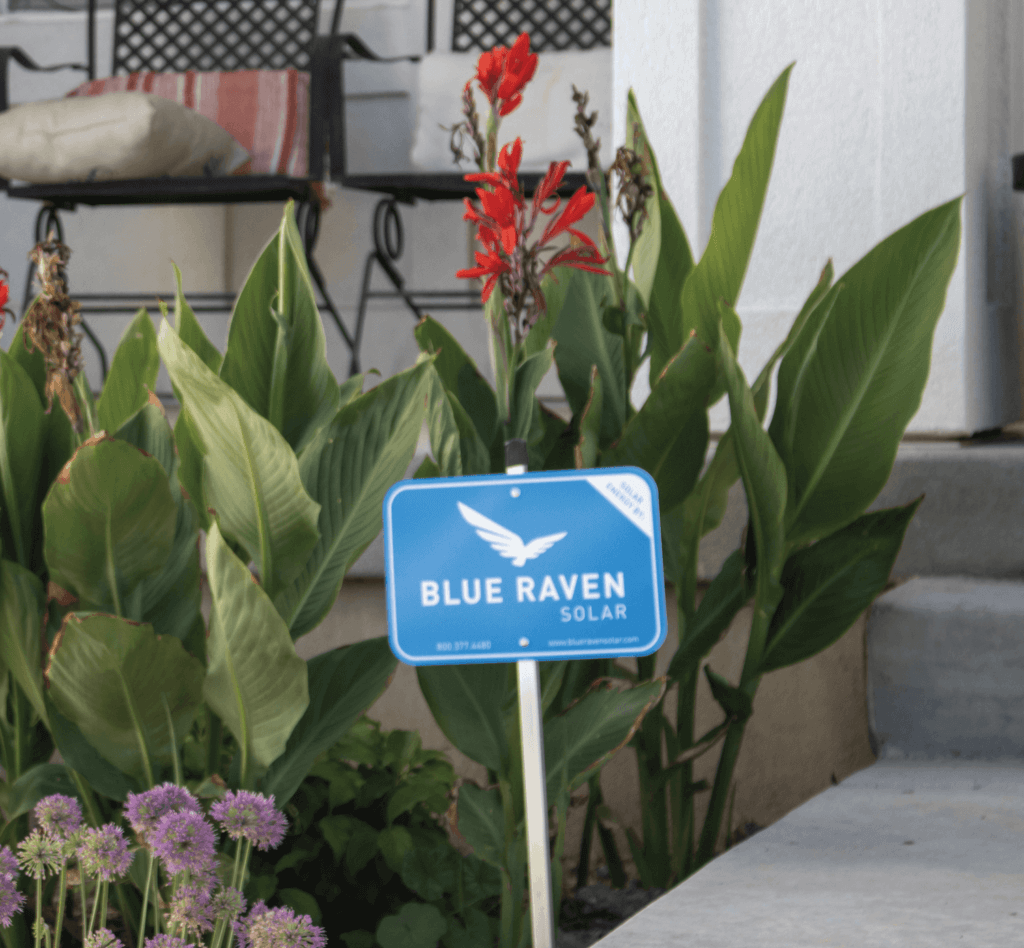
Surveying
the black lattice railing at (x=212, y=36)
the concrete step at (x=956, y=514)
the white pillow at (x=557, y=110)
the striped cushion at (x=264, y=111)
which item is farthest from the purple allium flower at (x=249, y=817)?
the black lattice railing at (x=212, y=36)

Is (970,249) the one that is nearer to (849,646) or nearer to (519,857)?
(849,646)

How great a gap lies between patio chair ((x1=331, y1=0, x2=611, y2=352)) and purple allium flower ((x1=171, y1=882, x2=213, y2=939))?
173 centimetres

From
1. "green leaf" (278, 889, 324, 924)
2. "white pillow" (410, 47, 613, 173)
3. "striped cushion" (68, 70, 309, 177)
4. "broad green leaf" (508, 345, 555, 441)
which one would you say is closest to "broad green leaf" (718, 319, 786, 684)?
"broad green leaf" (508, 345, 555, 441)

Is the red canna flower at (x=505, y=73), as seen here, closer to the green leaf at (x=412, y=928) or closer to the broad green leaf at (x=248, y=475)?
the broad green leaf at (x=248, y=475)

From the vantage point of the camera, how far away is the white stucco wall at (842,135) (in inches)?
54.2

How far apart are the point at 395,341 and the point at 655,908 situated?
8.50ft

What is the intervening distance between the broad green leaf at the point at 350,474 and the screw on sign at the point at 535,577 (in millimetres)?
115

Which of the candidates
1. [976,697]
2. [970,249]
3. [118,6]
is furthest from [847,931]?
[118,6]

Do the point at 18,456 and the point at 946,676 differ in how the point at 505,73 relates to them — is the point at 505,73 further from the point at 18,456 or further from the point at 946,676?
the point at 946,676

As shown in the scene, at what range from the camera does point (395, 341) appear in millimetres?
3195

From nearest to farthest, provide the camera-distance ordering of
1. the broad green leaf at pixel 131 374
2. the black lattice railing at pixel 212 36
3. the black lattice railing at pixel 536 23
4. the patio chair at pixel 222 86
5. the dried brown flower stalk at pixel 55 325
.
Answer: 1. the dried brown flower stalk at pixel 55 325
2. the broad green leaf at pixel 131 374
3. the patio chair at pixel 222 86
4. the black lattice railing at pixel 536 23
5. the black lattice railing at pixel 212 36

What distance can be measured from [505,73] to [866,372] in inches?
14.2

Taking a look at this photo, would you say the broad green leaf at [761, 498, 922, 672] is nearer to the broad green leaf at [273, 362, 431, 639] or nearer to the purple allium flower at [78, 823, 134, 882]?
the broad green leaf at [273, 362, 431, 639]

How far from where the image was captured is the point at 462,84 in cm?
267
